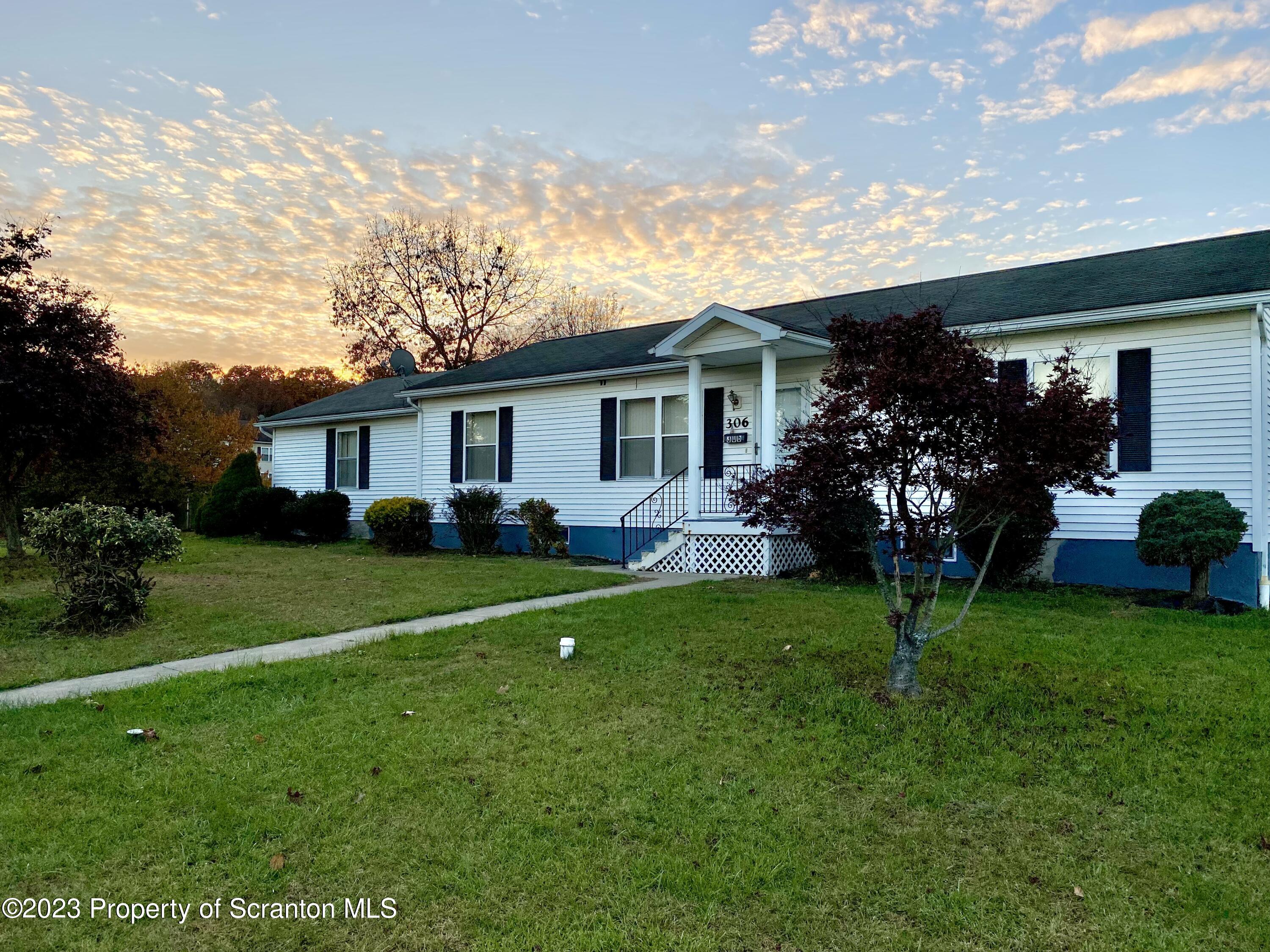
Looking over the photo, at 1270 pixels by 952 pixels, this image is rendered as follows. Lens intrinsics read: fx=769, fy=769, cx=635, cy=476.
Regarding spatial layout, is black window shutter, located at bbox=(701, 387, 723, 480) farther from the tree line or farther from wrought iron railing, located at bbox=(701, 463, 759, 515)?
the tree line

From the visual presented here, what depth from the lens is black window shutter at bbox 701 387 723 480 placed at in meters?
13.5

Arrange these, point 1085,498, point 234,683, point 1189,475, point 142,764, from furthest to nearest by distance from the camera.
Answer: point 1085,498
point 1189,475
point 234,683
point 142,764

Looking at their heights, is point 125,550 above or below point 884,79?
below

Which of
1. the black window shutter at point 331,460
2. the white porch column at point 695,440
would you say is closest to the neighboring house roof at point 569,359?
the white porch column at point 695,440

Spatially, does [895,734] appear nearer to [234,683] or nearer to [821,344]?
[234,683]

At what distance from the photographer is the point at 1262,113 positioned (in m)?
10.8

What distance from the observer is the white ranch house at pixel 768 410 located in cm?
956

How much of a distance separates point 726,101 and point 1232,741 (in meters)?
11.2

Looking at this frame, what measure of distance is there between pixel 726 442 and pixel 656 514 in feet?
6.03

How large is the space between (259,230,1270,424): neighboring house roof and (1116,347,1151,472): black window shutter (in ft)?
2.76

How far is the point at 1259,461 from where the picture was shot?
30.1 ft

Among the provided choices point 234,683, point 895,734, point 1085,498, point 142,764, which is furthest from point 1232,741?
point 1085,498

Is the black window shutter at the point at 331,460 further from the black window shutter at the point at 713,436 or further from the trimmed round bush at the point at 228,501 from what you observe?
the black window shutter at the point at 713,436

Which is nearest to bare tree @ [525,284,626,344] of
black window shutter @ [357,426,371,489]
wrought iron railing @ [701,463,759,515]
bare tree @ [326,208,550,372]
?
bare tree @ [326,208,550,372]
